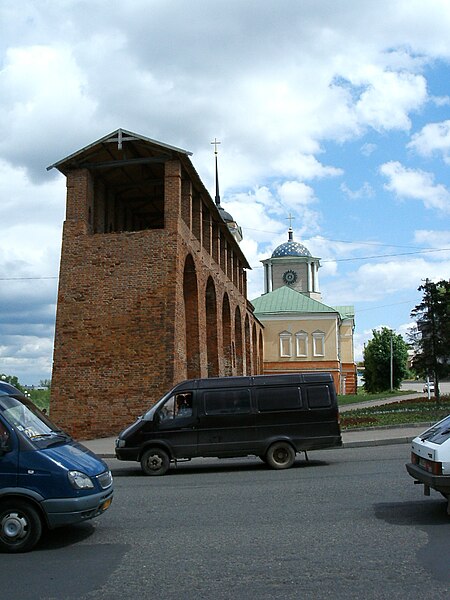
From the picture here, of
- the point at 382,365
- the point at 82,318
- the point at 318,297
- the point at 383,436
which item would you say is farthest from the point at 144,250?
the point at 318,297

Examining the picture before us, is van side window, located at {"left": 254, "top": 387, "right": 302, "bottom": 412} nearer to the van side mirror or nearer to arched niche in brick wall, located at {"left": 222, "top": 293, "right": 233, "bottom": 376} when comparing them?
the van side mirror

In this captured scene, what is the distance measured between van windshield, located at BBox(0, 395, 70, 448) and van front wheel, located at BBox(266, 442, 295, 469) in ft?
21.6

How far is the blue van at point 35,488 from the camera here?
280 inches

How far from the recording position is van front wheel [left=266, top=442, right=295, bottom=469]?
1397 centimetres

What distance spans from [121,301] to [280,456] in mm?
11313

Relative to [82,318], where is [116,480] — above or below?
below

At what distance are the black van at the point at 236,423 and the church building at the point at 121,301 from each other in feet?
27.5

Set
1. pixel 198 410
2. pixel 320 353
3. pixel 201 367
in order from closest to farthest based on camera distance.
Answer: pixel 198 410 < pixel 201 367 < pixel 320 353

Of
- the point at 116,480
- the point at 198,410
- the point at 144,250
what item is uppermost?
the point at 144,250

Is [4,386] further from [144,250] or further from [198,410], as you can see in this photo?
[144,250]

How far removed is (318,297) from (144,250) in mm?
67869

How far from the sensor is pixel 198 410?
14273mm

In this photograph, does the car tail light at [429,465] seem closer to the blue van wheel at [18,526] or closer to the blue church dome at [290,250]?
the blue van wheel at [18,526]

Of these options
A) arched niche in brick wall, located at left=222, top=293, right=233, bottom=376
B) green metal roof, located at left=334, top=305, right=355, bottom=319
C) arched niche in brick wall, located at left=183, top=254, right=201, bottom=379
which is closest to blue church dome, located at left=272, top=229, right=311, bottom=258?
green metal roof, located at left=334, top=305, right=355, bottom=319
